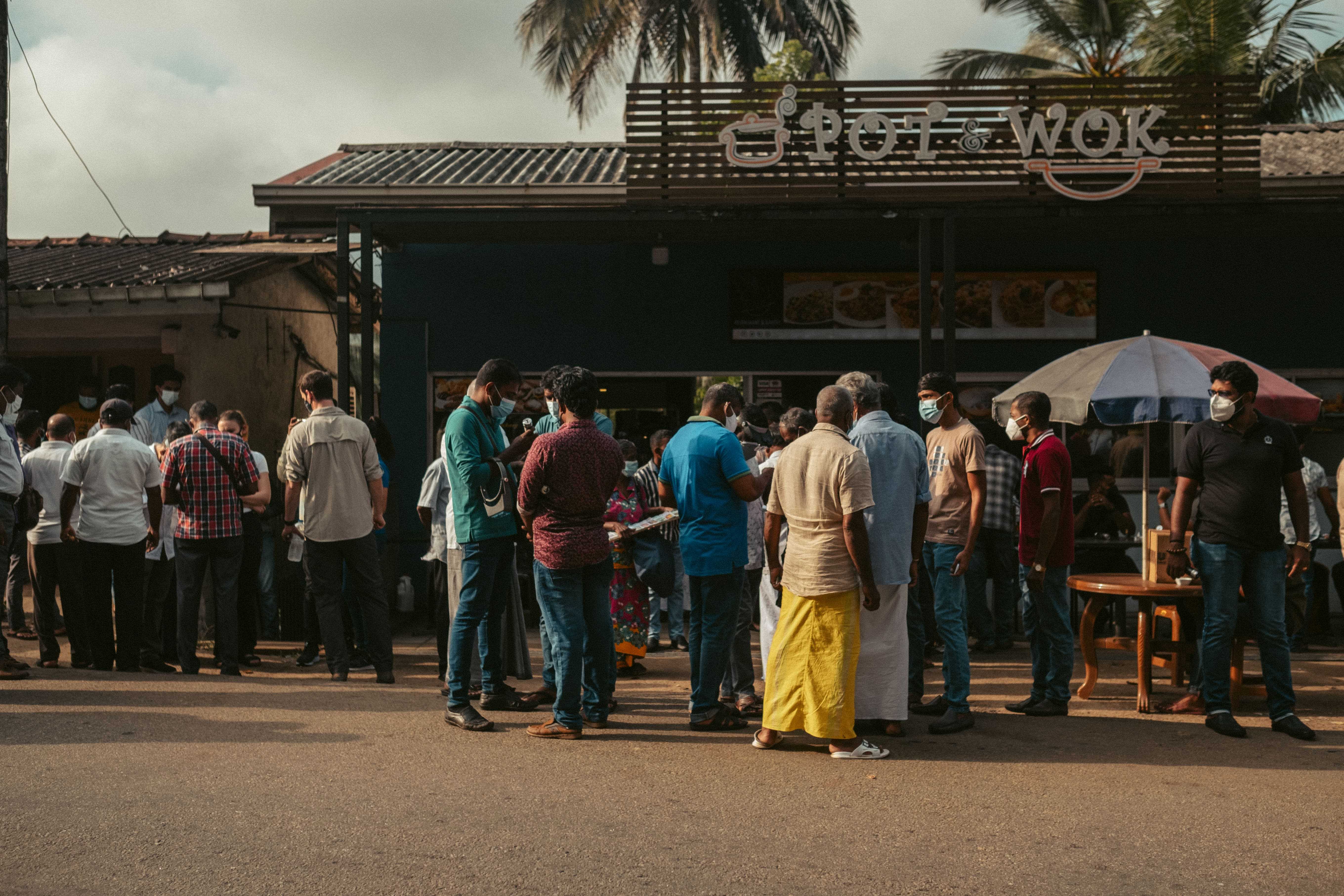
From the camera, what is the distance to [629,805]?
15.6 ft

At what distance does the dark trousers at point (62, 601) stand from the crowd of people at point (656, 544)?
2 cm

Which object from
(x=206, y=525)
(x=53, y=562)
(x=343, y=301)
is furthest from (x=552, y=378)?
(x=343, y=301)

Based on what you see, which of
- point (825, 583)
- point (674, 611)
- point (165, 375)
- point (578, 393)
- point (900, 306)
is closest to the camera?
point (825, 583)

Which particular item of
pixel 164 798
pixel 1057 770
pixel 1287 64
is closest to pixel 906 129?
pixel 1057 770

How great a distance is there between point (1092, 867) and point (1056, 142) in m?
7.17

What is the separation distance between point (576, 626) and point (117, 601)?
3738mm

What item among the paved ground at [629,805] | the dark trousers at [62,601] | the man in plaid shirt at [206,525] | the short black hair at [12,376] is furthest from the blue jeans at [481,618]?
the short black hair at [12,376]

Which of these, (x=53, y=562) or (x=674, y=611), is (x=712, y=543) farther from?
(x=53, y=562)

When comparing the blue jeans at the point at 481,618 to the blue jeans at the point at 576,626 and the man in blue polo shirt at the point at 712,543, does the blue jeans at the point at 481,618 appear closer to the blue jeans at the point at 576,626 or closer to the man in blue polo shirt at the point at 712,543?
the blue jeans at the point at 576,626

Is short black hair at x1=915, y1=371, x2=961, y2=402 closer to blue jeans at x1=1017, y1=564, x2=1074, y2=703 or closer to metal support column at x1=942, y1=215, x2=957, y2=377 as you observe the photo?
blue jeans at x1=1017, y1=564, x2=1074, y2=703

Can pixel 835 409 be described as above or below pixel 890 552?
above

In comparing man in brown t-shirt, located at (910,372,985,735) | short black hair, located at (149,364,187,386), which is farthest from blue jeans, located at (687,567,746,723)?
short black hair, located at (149,364,187,386)

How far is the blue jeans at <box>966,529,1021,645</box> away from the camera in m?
8.94

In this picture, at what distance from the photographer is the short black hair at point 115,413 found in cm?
754
